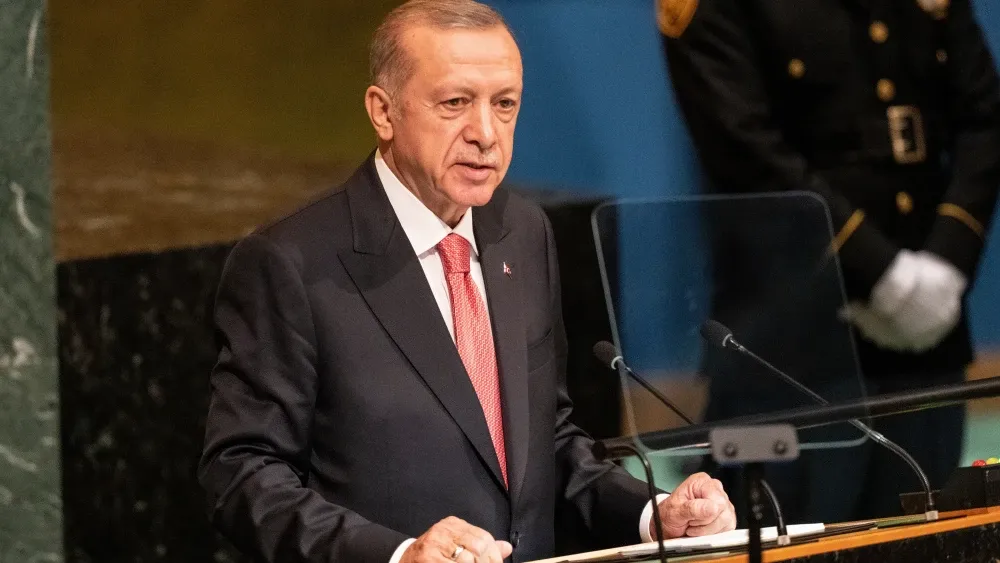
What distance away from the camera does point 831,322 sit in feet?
12.1

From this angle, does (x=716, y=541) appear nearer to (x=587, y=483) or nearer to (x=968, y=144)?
(x=587, y=483)

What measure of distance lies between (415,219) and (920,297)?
178 cm

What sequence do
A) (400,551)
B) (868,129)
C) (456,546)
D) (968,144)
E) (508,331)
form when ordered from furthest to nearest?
(968,144) < (868,129) < (508,331) < (400,551) < (456,546)

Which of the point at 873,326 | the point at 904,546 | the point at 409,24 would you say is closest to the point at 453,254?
the point at 409,24

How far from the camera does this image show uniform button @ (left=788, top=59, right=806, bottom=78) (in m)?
3.68

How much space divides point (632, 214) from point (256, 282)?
66.0 inches

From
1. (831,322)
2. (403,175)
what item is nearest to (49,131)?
(403,175)

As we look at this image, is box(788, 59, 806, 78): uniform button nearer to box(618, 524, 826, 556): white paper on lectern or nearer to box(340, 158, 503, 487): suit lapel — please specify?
box(340, 158, 503, 487): suit lapel

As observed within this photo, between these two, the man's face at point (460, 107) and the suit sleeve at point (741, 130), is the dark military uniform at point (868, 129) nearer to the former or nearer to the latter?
the suit sleeve at point (741, 130)

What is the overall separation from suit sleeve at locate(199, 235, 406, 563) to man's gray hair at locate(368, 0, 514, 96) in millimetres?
368

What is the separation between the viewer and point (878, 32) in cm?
375

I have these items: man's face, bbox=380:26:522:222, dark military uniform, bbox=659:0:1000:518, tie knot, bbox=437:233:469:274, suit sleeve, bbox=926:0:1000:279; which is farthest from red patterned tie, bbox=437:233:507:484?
suit sleeve, bbox=926:0:1000:279

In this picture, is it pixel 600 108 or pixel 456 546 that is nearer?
pixel 456 546

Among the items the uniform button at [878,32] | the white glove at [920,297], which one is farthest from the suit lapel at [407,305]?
the uniform button at [878,32]
